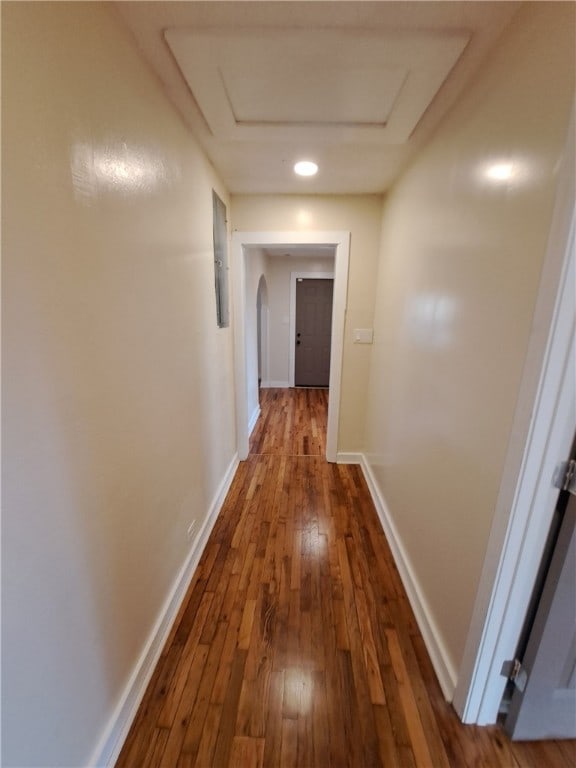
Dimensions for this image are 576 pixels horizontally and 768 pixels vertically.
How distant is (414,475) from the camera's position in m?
1.61

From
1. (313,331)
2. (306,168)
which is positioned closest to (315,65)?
(306,168)

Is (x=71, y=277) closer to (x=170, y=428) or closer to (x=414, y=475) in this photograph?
(x=170, y=428)

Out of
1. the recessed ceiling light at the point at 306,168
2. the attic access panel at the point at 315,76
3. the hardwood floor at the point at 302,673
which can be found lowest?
the hardwood floor at the point at 302,673

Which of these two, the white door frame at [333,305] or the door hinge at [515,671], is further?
the white door frame at [333,305]

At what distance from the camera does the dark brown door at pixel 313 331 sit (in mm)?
5504

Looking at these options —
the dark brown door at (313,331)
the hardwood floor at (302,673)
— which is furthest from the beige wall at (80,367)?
the dark brown door at (313,331)

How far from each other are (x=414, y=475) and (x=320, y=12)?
1.85 meters

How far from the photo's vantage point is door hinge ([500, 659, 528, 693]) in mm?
1021

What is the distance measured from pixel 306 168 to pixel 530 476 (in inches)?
81.2

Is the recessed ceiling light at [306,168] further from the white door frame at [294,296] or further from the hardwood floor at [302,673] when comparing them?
the white door frame at [294,296]

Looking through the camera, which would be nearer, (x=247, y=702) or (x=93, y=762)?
(x=93, y=762)

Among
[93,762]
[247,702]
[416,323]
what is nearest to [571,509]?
[416,323]

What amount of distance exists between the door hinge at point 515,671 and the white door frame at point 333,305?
1974mm

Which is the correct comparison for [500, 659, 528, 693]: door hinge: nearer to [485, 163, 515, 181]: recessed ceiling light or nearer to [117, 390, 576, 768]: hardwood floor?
[117, 390, 576, 768]: hardwood floor
